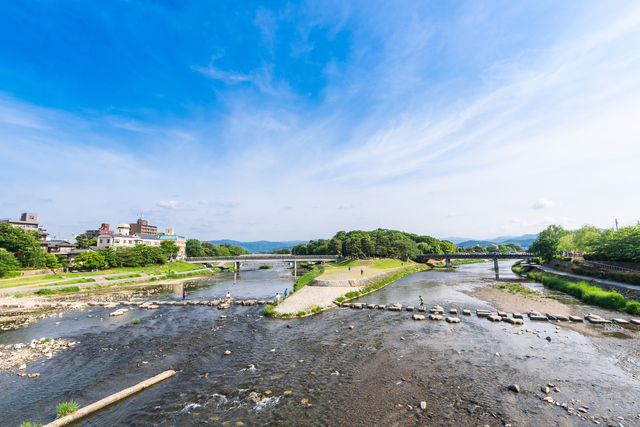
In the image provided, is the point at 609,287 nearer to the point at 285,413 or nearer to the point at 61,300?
the point at 285,413

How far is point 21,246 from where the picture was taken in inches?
2625

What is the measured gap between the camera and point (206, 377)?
17.0 meters

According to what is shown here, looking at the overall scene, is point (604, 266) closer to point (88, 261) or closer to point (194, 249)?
point (88, 261)

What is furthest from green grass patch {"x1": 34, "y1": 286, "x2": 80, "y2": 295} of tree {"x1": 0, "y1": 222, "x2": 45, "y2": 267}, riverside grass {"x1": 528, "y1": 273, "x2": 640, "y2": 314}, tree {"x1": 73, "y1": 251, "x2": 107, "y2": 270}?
riverside grass {"x1": 528, "y1": 273, "x2": 640, "y2": 314}

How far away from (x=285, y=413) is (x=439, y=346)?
553 inches

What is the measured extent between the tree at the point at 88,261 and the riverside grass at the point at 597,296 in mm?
102615

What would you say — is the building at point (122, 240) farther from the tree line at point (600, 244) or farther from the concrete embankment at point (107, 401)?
the tree line at point (600, 244)

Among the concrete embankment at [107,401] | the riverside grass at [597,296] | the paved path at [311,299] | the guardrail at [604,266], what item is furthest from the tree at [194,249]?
the guardrail at [604,266]

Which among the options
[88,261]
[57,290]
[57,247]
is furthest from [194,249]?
[57,290]

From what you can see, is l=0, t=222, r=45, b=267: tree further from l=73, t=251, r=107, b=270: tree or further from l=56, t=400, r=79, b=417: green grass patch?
l=56, t=400, r=79, b=417: green grass patch

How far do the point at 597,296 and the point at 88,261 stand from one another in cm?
10417

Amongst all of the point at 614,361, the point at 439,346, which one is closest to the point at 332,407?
the point at 439,346

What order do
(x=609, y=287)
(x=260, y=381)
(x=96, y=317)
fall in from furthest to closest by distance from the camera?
(x=609, y=287) → (x=96, y=317) → (x=260, y=381)

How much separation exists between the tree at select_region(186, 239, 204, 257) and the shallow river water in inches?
4581
